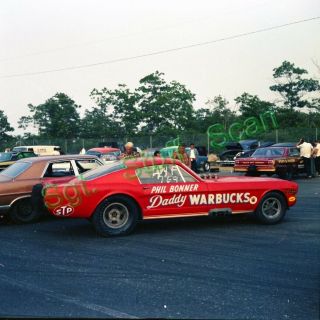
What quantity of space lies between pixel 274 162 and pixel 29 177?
10954 millimetres

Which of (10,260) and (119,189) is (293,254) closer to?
(119,189)

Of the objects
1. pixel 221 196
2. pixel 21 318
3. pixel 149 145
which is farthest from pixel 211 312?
pixel 149 145

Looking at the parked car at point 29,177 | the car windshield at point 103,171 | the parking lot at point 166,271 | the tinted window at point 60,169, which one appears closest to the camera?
the parking lot at point 166,271

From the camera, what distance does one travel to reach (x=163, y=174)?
816 cm

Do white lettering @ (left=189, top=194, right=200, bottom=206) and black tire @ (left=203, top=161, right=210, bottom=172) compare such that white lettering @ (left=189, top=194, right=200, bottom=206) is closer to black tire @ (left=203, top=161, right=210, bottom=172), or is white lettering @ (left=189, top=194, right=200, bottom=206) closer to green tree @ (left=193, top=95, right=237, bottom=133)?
black tire @ (left=203, top=161, right=210, bottom=172)

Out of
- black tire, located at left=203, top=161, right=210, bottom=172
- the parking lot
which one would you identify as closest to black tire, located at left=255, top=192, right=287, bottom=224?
the parking lot

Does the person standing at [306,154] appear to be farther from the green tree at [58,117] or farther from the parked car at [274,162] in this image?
the green tree at [58,117]

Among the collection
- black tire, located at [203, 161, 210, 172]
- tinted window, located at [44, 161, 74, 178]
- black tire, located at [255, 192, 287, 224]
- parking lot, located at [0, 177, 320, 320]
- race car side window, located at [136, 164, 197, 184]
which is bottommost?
parking lot, located at [0, 177, 320, 320]

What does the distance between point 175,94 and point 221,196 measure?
152 ft

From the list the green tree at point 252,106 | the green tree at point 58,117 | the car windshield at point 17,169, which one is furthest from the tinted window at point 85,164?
the green tree at point 58,117

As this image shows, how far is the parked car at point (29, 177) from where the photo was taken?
9.10 metres

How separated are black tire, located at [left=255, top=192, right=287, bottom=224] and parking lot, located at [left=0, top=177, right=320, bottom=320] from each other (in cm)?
16

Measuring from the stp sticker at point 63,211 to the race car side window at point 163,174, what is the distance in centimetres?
129

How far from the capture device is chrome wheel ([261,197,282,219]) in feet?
28.3
